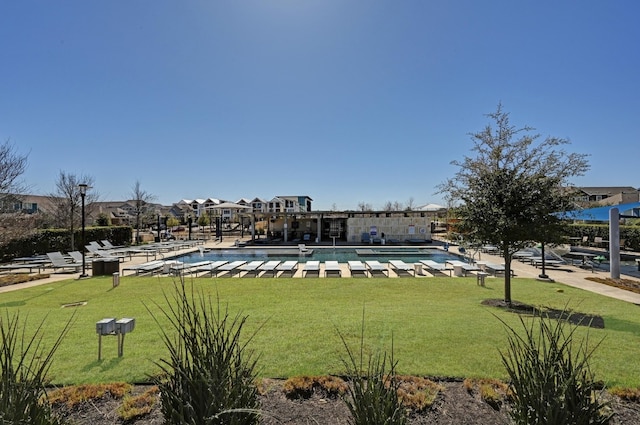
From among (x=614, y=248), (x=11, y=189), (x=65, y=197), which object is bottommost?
(x=614, y=248)

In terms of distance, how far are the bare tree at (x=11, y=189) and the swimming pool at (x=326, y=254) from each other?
8200 mm

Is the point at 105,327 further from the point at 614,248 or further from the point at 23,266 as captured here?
the point at 614,248

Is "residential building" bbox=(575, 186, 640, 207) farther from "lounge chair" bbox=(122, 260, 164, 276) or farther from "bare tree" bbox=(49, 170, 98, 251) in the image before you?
"bare tree" bbox=(49, 170, 98, 251)

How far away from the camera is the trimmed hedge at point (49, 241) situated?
17.7 metres

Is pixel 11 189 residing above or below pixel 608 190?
below

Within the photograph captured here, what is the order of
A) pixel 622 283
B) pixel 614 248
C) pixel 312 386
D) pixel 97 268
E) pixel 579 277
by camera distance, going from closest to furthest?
pixel 312 386, pixel 622 283, pixel 614 248, pixel 579 277, pixel 97 268

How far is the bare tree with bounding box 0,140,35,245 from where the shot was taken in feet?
40.7

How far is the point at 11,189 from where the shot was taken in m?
13.6

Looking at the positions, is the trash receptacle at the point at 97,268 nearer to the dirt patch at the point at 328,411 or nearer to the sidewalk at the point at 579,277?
the dirt patch at the point at 328,411

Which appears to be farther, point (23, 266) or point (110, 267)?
point (23, 266)

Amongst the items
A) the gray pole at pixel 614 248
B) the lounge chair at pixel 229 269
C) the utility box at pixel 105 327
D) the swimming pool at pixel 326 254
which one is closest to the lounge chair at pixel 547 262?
the gray pole at pixel 614 248

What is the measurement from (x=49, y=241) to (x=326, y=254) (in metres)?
17.6

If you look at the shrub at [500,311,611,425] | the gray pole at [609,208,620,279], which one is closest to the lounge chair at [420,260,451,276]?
the gray pole at [609,208,620,279]

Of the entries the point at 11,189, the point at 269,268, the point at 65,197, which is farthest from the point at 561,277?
the point at 65,197
